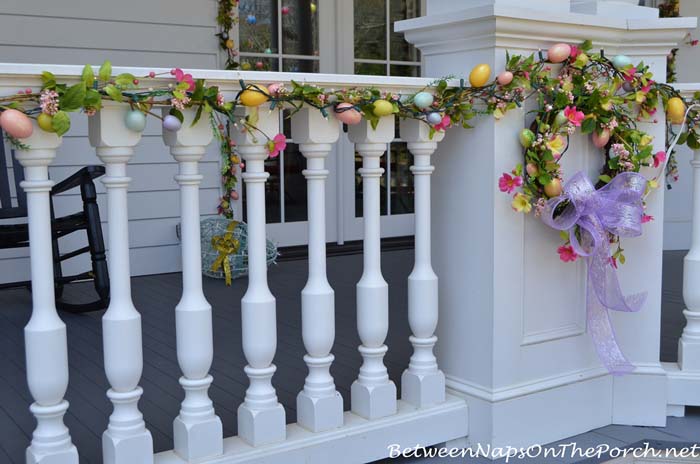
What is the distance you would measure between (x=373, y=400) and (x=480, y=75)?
33.6 inches

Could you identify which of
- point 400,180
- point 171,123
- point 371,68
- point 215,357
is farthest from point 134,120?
point 400,180

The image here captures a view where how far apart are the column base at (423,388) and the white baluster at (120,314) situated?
2.43 ft

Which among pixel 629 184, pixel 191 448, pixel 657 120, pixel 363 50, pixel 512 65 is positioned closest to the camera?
pixel 191 448

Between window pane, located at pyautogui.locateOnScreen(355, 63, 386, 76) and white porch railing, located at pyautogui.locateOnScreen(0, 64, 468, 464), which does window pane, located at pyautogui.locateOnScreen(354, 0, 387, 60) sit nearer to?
window pane, located at pyautogui.locateOnScreen(355, 63, 386, 76)

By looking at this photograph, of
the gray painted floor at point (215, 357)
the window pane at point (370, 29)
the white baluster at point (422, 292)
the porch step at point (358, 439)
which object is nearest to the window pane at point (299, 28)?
the window pane at point (370, 29)

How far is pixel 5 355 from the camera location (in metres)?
3.22

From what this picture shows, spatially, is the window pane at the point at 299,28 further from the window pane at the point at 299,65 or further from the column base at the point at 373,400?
the column base at the point at 373,400

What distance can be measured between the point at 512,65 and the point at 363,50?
3950 millimetres

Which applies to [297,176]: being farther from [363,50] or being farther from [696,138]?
[696,138]

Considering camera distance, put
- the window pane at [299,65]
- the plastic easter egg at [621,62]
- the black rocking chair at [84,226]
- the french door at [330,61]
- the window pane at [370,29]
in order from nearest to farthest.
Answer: the plastic easter egg at [621,62] → the black rocking chair at [84,226] → the french door at [330,61] → the window pane at [299,65] → the window pane at [370,29]

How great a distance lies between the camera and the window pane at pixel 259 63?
5.39 meters

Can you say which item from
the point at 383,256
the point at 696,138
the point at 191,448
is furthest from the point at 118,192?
the point at 383,256

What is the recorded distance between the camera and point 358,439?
2070 millimetres

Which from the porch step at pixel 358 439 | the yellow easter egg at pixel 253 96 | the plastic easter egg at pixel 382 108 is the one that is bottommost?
the porch step at pixel 358 439
